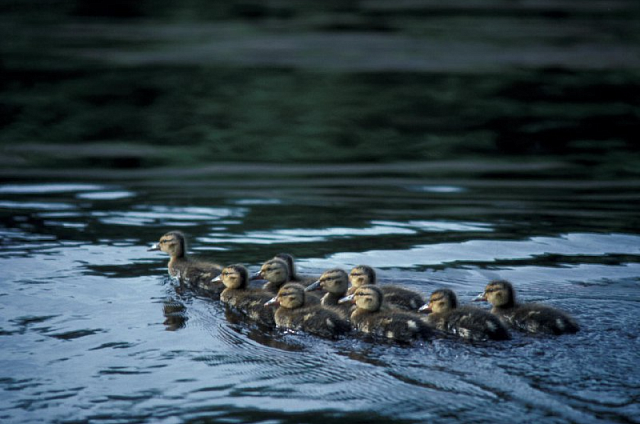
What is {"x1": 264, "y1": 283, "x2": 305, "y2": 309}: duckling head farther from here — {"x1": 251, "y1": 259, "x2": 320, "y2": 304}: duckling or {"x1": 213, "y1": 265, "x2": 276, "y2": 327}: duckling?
{"x1": 251, "y1": 259, "x2": 320, "y2": 304}: duckling

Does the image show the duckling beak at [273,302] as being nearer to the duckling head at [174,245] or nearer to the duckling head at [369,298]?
the duckling head at [369,298]

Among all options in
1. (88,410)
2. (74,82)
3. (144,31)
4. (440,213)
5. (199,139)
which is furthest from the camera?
(144,31)

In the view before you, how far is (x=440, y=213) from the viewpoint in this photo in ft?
29.6

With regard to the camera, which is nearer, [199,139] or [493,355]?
[493,355]

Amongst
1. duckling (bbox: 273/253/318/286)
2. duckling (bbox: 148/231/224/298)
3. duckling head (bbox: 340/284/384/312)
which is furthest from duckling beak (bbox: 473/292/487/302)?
duckling (bbox: 148/231/224/298)

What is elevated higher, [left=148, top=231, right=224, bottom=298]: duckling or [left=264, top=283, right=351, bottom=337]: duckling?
[left=148, top=231, right=224, bottom=298]: duckling

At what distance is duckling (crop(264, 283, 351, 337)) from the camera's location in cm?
586

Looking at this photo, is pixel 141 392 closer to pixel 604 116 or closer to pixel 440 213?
pixel 440 213

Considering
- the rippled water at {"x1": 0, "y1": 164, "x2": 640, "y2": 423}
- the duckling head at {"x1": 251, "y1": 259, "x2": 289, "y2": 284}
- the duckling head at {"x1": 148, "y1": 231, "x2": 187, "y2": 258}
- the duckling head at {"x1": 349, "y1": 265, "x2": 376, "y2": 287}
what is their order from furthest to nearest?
the duckling head at {"x1": 148, "y1": 231, "x2": 187, "y2": 258} < the duckling head at {"x1": 251, "y1": 259, "x2": 289, "y2": 284} < the duckling head at {"x1": 349, "y1": 265, "x2": 376, "y2": 287} < the rippled water at {"x1": 0, "y1": 164, "x2": 640, "y2": 423}

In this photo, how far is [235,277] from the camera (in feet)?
21.8

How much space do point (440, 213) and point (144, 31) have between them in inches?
565

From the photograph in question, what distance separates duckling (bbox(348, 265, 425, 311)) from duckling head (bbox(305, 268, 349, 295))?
52mm

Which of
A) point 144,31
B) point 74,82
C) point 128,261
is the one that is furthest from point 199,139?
point 144,31

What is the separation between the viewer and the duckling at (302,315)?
19.2 feet
